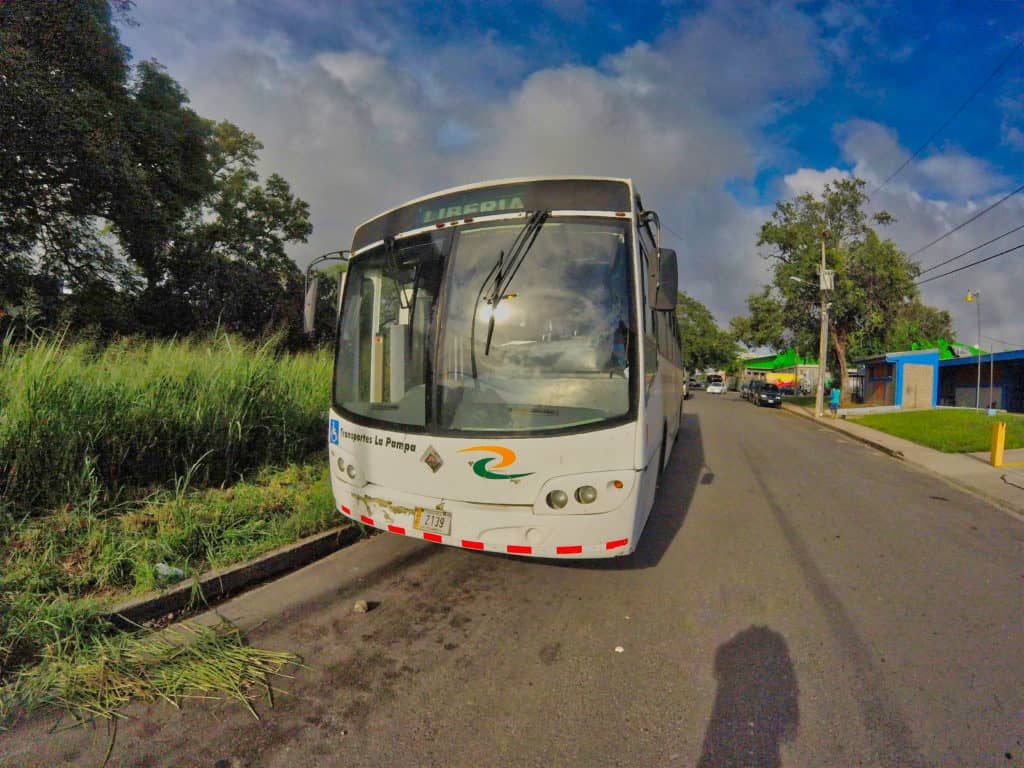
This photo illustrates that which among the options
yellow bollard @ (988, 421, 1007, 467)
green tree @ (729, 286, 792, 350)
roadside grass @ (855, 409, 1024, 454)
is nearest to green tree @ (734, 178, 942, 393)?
green tree @ (729, 286, 792, 350)

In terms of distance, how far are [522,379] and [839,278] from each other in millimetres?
33909

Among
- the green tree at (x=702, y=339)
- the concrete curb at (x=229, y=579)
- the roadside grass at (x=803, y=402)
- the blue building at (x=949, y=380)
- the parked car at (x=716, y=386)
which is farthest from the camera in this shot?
the green tree at (x=702, y=339)

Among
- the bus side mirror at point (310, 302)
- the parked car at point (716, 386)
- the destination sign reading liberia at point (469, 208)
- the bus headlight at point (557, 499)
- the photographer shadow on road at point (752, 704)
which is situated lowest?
the photographer shadow on road at point (752, 704)

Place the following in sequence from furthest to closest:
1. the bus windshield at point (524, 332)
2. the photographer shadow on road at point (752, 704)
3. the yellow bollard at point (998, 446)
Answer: the yellow bollard at point (998, 446) → the bus windshield at point (524, 332) → the photographer shadow on road at point (752, 704)

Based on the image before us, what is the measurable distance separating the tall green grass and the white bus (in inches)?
94.1

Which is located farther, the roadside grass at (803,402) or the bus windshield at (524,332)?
the roadside grass at (803,402)

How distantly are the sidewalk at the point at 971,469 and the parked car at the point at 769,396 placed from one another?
16.2m

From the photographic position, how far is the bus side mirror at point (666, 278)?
3777mm

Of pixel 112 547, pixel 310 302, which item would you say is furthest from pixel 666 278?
pixel 112 547

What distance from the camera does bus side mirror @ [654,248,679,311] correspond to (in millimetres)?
3777

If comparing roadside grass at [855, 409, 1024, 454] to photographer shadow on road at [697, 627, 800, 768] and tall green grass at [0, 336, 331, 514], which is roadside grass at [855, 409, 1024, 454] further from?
tall green grass at [0, 336, 331, 514]

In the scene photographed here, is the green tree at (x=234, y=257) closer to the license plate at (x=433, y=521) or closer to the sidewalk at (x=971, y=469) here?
the license plate at (x=433, y=521)

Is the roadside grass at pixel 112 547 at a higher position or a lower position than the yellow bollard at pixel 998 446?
lower

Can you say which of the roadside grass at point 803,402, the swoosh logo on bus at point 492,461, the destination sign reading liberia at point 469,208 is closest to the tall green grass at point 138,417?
the swoosh logo on bus at point 492,461
